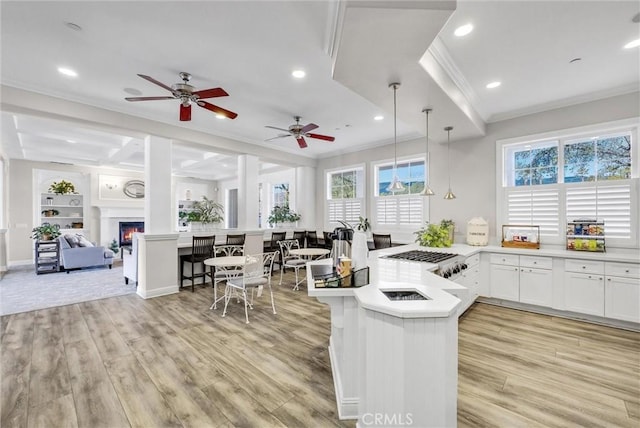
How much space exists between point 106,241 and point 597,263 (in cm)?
1137

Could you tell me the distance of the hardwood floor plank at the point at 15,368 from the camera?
1846mm

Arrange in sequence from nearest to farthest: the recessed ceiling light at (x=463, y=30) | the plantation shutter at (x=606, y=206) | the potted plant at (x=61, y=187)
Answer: the recessed ceiling light at (x=463, y=30), the plantation shutter at (x=606, y=206), the potted plant at (x=61, y=187)

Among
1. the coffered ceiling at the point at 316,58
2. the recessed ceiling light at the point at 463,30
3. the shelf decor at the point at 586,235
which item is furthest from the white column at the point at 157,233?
the shelf decor at the point at 586,235

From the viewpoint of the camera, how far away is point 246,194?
5883mm

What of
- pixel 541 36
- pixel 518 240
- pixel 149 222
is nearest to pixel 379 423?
pixel 541 36

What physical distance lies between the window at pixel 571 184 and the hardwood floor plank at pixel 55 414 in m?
5.38

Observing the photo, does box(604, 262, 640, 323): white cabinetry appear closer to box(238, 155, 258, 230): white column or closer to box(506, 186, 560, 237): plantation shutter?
box(506, 186, 560, 237): plantation shutter

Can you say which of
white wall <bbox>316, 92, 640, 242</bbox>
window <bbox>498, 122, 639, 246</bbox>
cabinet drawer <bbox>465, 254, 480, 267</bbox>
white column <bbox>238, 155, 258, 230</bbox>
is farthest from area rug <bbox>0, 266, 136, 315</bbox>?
window <bbox>498, 122, 639, 246</bbox>

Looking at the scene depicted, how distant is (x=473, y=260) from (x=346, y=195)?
11.8 ft

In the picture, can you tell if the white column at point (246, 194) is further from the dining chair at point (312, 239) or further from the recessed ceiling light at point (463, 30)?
the recessed ceiling light at point (463, 30)

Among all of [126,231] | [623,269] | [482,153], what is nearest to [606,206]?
[623,269]

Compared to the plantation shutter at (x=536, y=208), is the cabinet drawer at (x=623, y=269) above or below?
below

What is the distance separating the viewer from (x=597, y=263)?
327 cm

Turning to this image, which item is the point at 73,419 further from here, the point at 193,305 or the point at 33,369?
the point at 193,305
